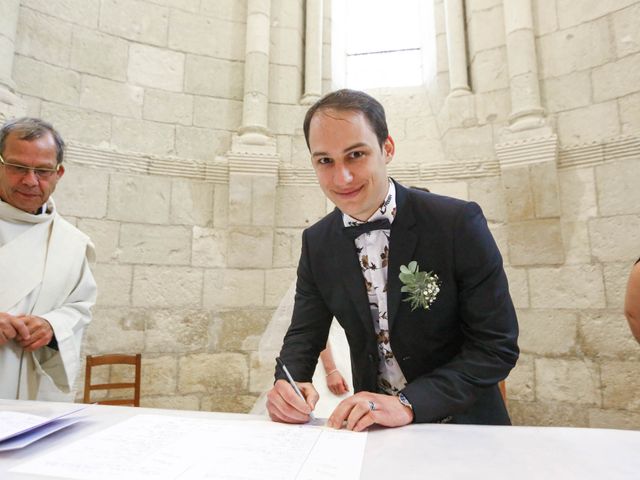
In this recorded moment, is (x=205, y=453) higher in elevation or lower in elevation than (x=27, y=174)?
lower

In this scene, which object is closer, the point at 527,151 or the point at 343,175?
the point at 343,175

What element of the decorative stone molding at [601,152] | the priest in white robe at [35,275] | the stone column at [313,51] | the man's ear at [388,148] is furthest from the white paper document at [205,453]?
the stone column at [313,51]

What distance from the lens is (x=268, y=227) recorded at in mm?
3783

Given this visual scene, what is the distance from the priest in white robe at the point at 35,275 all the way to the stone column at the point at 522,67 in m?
3.53

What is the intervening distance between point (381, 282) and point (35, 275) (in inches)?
59.5

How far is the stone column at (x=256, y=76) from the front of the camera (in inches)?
155

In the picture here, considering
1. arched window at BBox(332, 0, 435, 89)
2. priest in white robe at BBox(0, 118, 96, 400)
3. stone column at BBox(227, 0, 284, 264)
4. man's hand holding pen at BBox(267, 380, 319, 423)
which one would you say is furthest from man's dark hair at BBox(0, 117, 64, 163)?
arched window at BBox(332, 0, 435, 89)

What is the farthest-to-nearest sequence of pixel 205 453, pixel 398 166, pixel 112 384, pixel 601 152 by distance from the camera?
1. pixel 398 166
2. pixel 601 152
3. pixel 112 384
4. pixel 205 453

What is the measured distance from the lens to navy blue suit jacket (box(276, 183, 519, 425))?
3.49ft

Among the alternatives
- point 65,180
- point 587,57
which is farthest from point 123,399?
point 587,57

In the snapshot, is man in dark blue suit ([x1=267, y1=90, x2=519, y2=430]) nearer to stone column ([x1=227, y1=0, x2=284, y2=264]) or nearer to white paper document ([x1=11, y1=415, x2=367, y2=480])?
white paper document ([x1=11, y1=415, x2=367, y2=480])

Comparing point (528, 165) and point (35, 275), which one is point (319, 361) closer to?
point (35, 275)

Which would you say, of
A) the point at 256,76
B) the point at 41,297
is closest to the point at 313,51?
the point at 256,76

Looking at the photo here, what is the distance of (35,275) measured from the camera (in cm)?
177
